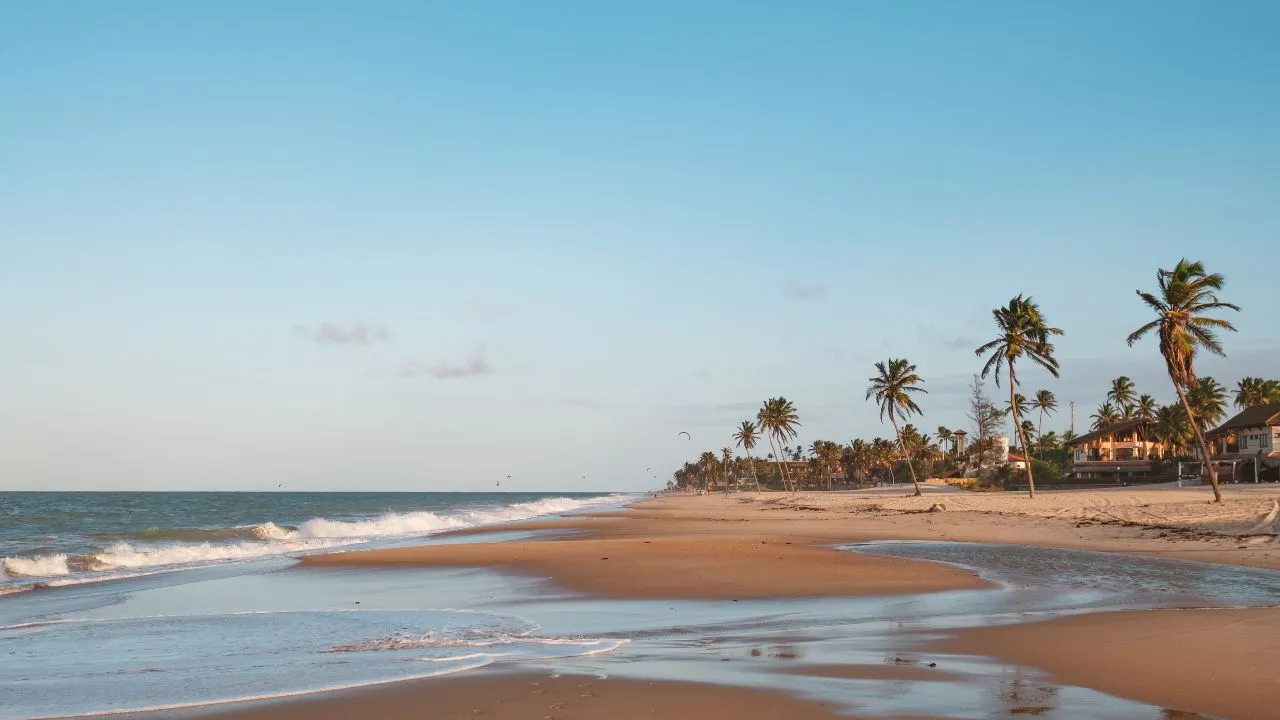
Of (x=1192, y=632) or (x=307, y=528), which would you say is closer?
(x=1192, y=632)

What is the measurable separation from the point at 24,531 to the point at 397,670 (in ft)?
183

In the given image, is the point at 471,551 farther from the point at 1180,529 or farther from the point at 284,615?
the point at 1180,529

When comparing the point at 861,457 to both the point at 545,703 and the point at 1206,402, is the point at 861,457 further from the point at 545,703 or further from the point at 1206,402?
the point at 545,703

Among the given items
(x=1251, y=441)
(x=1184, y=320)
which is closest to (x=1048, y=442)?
(x=1251, y=441)

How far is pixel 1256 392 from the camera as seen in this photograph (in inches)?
3671

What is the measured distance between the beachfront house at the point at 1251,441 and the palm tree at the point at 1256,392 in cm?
1054

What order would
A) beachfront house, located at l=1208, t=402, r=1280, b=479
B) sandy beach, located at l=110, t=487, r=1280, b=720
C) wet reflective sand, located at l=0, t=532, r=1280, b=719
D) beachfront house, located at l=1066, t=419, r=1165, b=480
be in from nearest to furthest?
sandy beach, located at l=110, t=487, r=1280, b=720, wet reflective sand, located at l=0, t=532, r=1280, b=719, beachfront house, located at l=1208, t=402, r=1280, b=479, beachfront house, located at l=1066, t=419, r=1165, b=480

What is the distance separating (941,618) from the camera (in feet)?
45.4

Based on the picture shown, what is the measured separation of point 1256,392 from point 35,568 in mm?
106885

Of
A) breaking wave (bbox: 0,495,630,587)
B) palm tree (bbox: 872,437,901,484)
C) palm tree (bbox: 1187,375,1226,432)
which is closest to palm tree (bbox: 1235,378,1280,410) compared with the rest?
palm tree (bbox: 1187,375,1226,432)

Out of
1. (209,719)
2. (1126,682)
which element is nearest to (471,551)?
(209,719)

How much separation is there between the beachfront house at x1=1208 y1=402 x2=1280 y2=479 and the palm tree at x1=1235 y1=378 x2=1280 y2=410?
34.6 ft

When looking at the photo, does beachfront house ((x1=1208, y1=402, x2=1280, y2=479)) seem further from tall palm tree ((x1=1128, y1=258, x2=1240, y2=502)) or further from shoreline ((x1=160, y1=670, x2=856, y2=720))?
shoreline ((x1=160, y1=670, x2=856, y2=720))

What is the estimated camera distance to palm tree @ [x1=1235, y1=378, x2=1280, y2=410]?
88.4 meters
